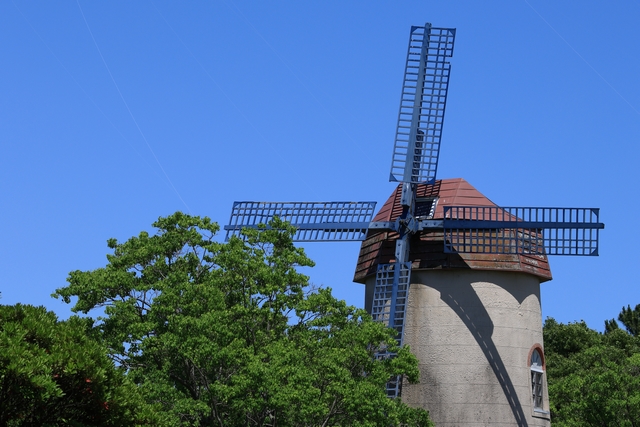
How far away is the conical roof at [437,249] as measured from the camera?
2988 cm

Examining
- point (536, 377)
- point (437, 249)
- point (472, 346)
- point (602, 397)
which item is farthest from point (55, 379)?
point (602, 397)

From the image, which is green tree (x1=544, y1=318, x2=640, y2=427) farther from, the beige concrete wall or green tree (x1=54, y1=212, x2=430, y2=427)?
green tree (x1=54, y1=212, x2=430, y2=427)

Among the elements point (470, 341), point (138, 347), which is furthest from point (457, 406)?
point (138, 347)

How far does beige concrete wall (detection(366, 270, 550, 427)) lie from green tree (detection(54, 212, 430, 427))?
2225 mm

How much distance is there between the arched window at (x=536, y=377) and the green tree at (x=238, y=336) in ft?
16.8

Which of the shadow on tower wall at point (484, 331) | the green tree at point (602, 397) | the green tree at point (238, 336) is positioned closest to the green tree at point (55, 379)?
the green tree at point (238, 336)

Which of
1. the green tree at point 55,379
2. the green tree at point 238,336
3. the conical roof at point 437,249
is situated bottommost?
the green tree at point 55,379

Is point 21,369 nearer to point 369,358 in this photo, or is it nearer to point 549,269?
point 369,358

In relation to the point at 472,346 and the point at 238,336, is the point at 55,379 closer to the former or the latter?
the point at 238,336

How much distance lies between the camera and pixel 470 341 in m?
29.5

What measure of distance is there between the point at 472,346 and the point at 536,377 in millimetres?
2635

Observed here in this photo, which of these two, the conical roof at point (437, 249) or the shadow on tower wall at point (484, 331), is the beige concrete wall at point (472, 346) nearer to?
the shadow on tower wall at point (484, 331)

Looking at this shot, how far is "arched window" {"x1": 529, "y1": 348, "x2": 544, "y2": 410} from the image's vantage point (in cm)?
3041

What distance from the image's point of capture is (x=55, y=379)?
1731 centimetres
